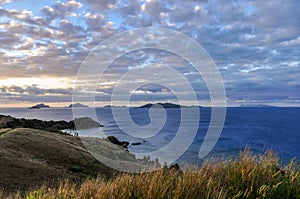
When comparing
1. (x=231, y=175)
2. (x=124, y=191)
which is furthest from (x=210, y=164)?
(x=124, y=191)

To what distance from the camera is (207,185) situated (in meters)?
5.37

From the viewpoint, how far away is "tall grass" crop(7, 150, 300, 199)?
515 centimetres

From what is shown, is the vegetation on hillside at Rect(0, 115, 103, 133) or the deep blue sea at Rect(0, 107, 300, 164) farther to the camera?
the vegetation on hillside at Rect(0, 115, 103, 133)

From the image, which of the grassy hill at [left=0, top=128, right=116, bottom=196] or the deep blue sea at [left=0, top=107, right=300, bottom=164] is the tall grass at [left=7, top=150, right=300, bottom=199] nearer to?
the deep blue sea at [left=0, top=107, right=300, bottom=164]

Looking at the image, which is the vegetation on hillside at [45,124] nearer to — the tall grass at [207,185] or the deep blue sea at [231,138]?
the deep blue sea at [231,138]

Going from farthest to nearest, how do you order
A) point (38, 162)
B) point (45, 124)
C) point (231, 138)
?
point (231, 138) → point (45, 124) → point (38, 162)

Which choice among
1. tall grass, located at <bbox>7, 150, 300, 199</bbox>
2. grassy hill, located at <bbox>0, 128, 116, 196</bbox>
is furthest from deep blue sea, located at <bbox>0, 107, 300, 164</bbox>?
grassy hill, located at <bbox>0, 128, 116, 196</bbox>

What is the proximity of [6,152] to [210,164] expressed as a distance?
1245 centimetres

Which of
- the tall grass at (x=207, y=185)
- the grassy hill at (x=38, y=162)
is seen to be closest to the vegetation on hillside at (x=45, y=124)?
the grassy hill at (x=38, y=162)

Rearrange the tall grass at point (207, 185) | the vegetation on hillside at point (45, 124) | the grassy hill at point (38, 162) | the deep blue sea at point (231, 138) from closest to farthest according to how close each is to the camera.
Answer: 1. the tall grass at point (207, 185)
2. the grassy hill at point (38, 162)
3. the deep blue sea at point (231, 138)
4. the vegetation on hillside at point (45, 124)

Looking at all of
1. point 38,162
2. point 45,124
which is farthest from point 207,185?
point 45,124

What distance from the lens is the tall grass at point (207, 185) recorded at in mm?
5148

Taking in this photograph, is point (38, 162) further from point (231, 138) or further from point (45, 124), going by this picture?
point (231, 138)

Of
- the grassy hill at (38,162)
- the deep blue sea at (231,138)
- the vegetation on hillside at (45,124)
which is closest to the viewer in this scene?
the grassy hill at (38,162)
